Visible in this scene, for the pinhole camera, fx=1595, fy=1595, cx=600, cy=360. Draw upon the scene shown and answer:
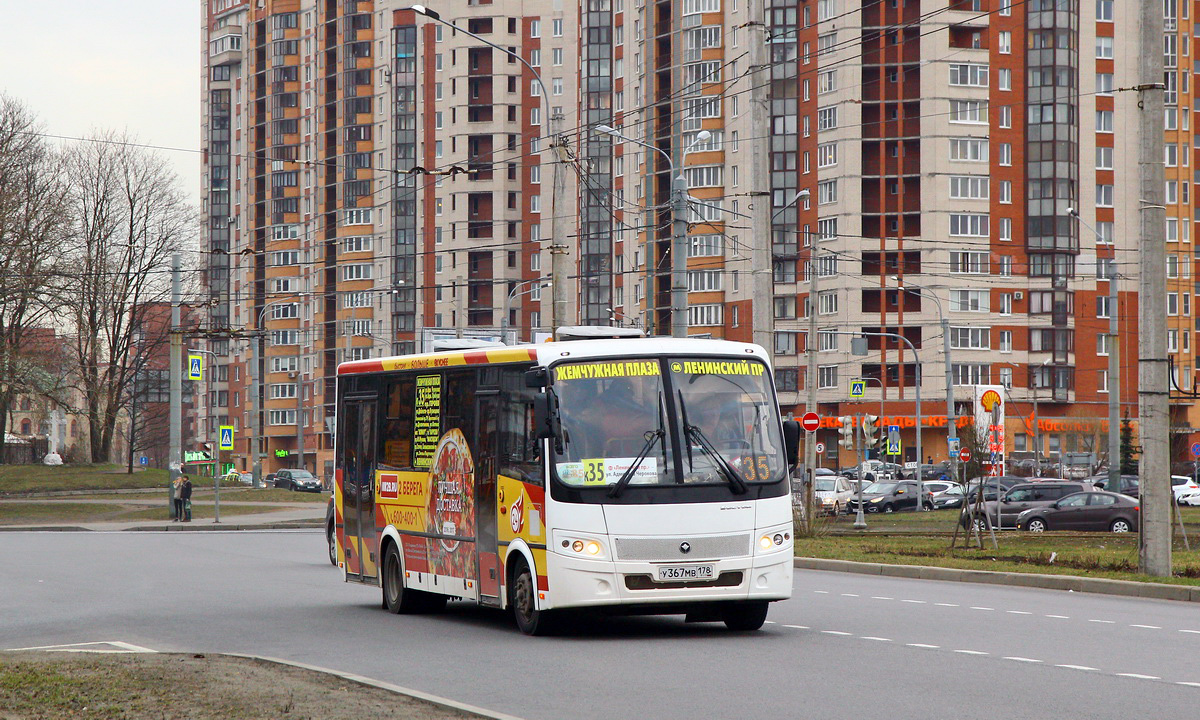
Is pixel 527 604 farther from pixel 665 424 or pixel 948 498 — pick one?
pixel 948 498

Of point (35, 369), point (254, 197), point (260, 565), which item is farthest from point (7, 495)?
point (254, 197)

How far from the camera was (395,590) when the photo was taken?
17.3m

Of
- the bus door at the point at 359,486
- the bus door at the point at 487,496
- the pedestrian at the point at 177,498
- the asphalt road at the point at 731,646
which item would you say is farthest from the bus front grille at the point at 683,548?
the pedestrian at the point at 177,498

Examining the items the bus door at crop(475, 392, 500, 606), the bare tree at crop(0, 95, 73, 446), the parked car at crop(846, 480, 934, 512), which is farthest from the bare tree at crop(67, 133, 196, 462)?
the bus door at crop(475, 392, 500, 606)

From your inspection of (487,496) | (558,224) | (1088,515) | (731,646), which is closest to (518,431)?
(487,496)

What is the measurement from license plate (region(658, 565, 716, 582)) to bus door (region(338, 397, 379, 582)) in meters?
5.07

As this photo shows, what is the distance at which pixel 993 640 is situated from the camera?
13.7m

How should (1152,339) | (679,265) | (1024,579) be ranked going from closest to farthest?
1. (1152,339)
2. (1024,579)
3. (679,265)

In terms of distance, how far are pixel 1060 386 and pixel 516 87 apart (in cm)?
4676

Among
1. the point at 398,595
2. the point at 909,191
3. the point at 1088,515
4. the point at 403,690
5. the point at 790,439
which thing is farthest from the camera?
the point at 909,191

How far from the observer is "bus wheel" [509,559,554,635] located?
14.1 meters

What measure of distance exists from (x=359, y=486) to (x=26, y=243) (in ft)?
123

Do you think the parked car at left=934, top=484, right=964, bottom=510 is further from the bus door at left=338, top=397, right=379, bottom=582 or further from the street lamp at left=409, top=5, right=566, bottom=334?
the bus door at left=338, top=397, right=379, bottom=582

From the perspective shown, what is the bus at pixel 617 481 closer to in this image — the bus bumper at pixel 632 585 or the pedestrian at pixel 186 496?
the bus bumper at pixel 632 585
